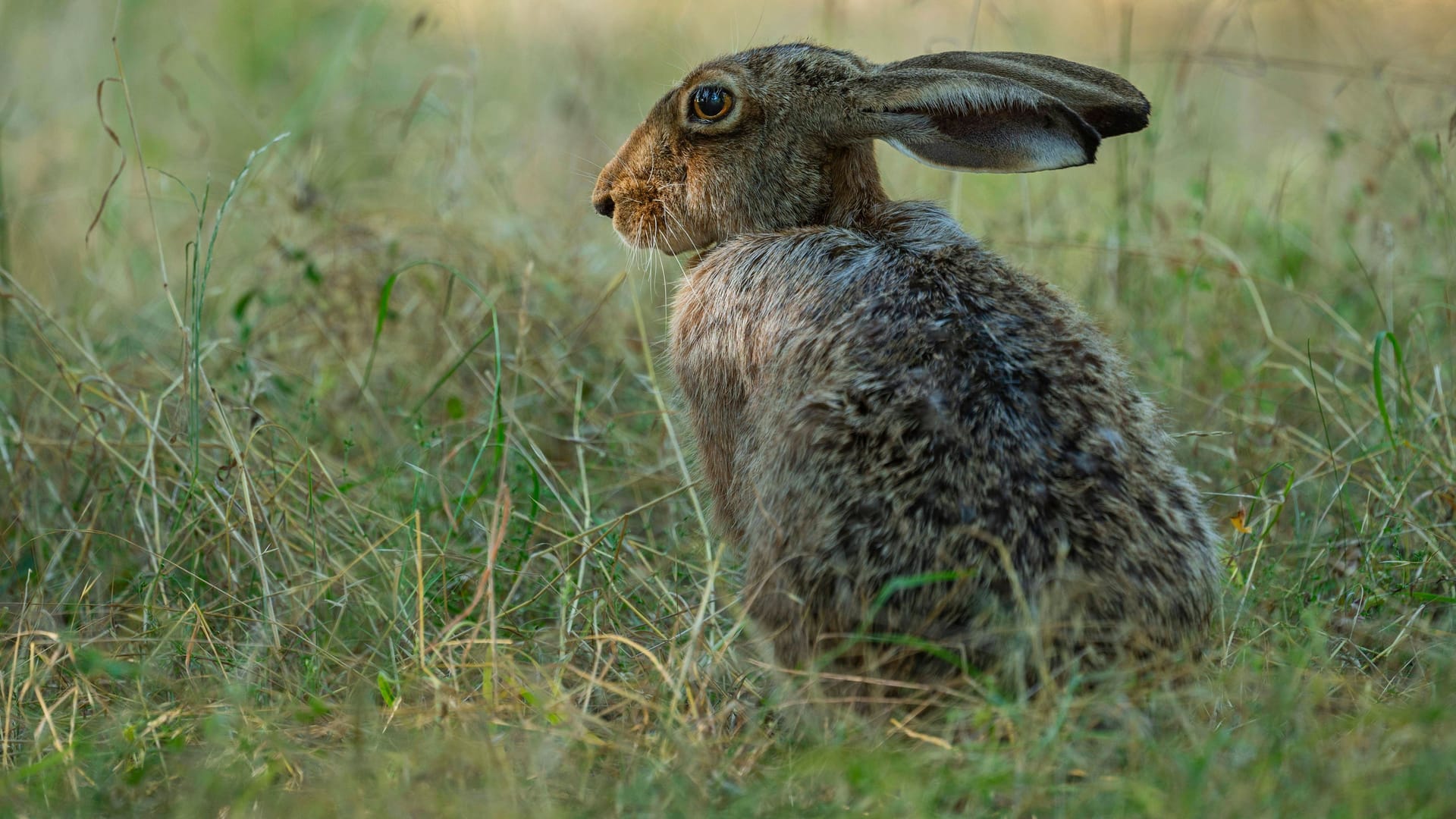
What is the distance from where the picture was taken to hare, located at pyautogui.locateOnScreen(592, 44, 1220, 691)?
2865 millimetres

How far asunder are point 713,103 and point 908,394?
56.3 inches

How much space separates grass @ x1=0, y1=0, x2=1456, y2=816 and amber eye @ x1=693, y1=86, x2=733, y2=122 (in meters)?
0.56

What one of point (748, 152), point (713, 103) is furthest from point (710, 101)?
point (748, 152)

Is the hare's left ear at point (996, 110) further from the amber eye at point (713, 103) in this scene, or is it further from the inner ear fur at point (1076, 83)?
the amber eye at point (713, 103)

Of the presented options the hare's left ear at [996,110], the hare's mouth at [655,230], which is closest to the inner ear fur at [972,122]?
the hare's left ear at [996,110]

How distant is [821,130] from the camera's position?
3.98 m

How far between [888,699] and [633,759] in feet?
1.84

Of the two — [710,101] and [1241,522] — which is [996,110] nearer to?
[710,101]

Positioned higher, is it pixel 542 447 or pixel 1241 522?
pixel 1241 522

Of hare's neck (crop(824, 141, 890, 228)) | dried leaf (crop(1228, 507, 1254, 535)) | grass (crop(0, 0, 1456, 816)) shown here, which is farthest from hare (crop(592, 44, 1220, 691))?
dried leaf (crop(1228, 507, 1254, 535))

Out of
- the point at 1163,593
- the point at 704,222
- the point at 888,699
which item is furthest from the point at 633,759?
the point at 704,222

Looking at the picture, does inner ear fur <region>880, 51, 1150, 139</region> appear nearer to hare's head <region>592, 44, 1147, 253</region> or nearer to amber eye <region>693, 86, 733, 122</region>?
hare's head <region>592, 44, 1147, 253</region>

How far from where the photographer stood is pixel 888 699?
2910 millimetres

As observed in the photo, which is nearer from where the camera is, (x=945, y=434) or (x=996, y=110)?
(x=945, y=434)
